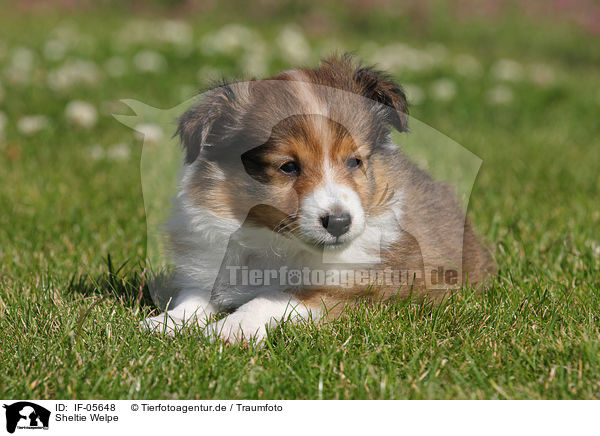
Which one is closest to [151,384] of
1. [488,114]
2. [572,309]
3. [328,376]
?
[328,376]

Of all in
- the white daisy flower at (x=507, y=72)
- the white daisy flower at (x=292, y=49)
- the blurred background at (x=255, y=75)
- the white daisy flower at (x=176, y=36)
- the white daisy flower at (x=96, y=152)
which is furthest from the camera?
the white daisy flower at (x=176, y=36)

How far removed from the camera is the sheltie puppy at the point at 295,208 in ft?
8.61

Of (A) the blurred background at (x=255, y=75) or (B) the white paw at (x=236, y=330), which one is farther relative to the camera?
(A) the blurred background at (x=255, y=75)

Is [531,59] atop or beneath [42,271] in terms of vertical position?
atop

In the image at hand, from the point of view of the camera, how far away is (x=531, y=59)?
12562 mm

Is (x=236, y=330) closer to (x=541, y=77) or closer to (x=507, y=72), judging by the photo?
(x=507, y=72)

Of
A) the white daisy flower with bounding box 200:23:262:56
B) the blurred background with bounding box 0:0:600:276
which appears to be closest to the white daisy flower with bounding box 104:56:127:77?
the blurred background with bounding box 0:0:600:276

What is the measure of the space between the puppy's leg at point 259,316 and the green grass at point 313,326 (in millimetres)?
69

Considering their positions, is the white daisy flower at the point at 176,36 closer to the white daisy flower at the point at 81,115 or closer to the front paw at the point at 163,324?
the white daisy flower at the point at 81,115

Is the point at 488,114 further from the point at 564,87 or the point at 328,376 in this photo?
the point at 328,376

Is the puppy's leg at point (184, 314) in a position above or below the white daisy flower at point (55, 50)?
below

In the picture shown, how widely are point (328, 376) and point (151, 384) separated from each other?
617mm

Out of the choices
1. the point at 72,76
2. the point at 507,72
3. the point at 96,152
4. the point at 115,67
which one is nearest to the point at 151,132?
the point at 96,152

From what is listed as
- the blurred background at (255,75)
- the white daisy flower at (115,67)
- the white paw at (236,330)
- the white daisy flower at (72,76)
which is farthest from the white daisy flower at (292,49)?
the white paw at (236,330)
